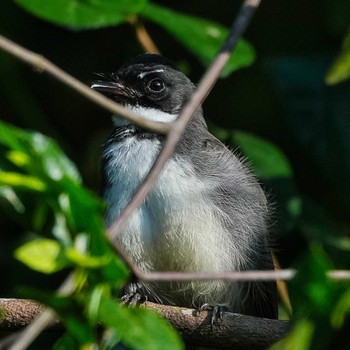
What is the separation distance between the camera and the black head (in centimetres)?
497

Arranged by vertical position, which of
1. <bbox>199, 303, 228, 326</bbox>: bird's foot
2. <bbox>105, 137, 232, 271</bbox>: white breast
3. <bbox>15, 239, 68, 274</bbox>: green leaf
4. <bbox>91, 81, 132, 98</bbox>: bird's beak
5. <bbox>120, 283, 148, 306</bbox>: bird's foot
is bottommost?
<bbox>15, 239, 68, 274</bbox>: green leaf

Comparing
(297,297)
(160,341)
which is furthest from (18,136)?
(297,297)

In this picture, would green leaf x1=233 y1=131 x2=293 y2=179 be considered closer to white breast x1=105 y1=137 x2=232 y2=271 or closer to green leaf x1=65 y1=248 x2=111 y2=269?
white breast x1=105 y1=137 x2=232 y2=271

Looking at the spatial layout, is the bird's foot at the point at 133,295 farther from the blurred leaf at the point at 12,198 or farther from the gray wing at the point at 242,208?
the blurred leaf at the point at 12,198

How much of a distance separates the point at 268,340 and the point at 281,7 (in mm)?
2868

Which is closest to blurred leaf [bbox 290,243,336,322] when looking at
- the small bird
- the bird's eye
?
the small bird

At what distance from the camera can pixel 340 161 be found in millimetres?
5012

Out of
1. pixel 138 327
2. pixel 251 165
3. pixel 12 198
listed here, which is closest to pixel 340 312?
pixel 138 327

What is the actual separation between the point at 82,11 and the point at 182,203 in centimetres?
97

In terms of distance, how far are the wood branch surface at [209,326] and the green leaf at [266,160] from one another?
49.8 inches

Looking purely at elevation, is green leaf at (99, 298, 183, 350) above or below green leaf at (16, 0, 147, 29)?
below

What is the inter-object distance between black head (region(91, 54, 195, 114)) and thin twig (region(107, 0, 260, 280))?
1.86 m

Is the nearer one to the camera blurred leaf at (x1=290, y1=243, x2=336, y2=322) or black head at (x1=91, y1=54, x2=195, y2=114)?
blurred leaf at (x1=290, y1=243, x2=336, y2=322)

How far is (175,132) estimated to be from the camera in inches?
96.3
